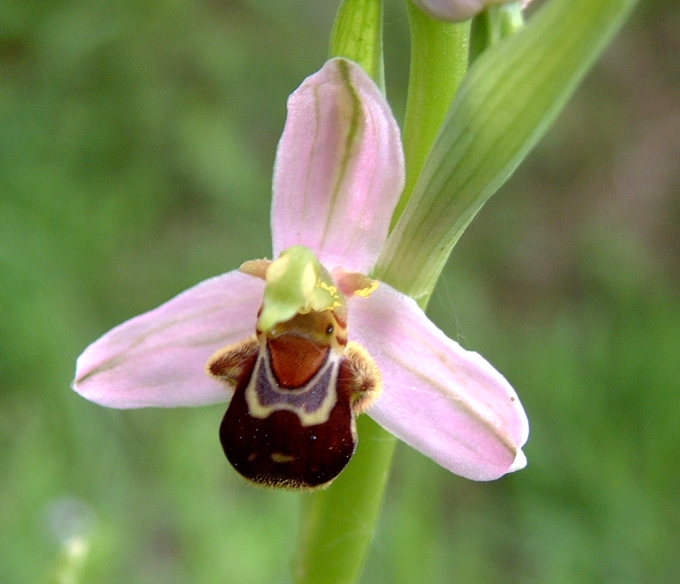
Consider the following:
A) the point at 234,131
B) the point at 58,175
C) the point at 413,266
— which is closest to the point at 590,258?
the point at 234,131

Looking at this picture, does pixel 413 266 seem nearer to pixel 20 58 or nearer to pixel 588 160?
pixel 20 58

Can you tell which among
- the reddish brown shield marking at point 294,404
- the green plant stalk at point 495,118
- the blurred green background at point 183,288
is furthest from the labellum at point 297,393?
the blurred green background at point 183,288

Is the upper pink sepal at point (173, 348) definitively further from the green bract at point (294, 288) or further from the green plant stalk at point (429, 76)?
the green plant stalk at point (429, 76)

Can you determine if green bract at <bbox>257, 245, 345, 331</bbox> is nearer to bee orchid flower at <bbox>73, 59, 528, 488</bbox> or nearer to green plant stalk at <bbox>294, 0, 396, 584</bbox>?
bee orchid flower at <bbox>73, 59, 528, 488</bbox>

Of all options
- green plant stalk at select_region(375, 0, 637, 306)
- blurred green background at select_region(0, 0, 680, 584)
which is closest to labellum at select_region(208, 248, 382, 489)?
green plant stalk at select_region(375, 0, 637, 306)

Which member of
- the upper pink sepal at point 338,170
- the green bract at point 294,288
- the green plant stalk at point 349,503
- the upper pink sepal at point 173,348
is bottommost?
the green plant stalk at point 349,503
